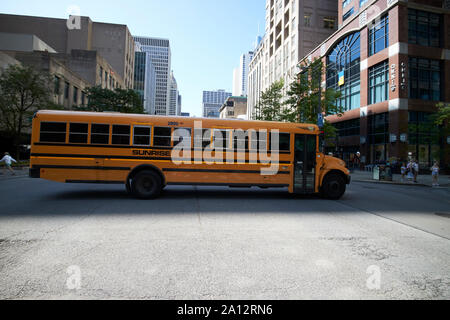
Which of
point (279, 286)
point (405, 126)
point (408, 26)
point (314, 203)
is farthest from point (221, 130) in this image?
point (408, 26)

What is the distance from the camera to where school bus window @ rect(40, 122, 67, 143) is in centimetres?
880

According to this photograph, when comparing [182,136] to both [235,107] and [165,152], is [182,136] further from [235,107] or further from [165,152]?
[235,107]

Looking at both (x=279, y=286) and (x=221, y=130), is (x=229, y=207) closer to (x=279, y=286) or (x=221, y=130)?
(x=221, y=130)

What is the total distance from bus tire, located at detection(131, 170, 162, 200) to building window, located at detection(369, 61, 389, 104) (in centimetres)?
3001

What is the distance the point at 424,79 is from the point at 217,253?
35312 mm

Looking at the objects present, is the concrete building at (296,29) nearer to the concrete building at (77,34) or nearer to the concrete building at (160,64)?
the concrete building at (77,34)

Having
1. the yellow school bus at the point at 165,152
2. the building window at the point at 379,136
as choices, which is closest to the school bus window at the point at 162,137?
the yellow school bus at the point at 165,152

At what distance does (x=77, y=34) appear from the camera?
63.1 meters

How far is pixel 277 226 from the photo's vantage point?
18.9ft

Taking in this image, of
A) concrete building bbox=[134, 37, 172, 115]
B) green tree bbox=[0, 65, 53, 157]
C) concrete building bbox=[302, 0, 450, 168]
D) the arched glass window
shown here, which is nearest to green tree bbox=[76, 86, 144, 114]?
green tree bbox=[0, 65, 53, 157]

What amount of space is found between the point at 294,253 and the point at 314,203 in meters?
5.20

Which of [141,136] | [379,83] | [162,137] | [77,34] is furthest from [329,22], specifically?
[77,34]

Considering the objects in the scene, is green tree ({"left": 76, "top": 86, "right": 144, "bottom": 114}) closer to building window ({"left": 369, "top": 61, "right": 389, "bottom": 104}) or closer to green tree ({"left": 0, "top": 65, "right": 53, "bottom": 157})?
green tree ({"left": 0, "top": 65, "right": 53, "bottom": 157})

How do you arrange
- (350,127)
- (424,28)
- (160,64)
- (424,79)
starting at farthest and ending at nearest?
1. (160,64)
2. (350,127)
3. (424,28)
4. (424,79)
